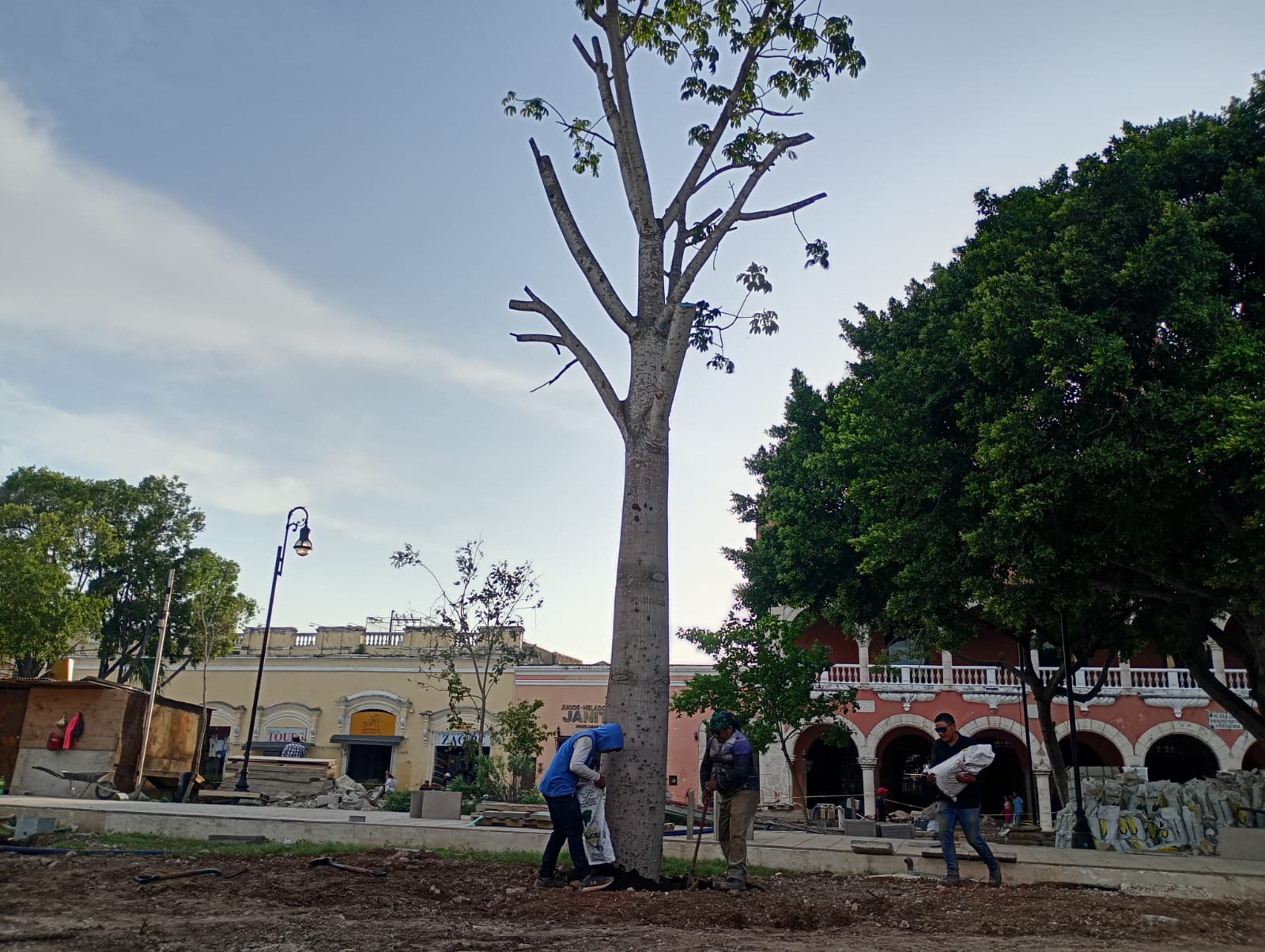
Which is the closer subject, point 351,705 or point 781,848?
point 781,848

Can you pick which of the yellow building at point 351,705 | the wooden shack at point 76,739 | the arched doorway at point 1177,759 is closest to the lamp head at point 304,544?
the wooden shack at point 76,739

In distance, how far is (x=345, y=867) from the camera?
7.32 metres

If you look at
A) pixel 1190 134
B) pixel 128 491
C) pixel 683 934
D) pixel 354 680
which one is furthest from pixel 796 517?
pixel 128 491

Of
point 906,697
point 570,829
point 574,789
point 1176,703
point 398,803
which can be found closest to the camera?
point 570,829

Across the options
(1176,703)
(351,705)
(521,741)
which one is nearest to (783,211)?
(521,741)

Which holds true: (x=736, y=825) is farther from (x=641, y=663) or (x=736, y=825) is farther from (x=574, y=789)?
(x=641, y=663)

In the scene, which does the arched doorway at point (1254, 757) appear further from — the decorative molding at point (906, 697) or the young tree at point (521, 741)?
the young tree at point (521, 741)

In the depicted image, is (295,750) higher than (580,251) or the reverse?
the reverse

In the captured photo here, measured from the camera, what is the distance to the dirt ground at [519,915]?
4.81 m

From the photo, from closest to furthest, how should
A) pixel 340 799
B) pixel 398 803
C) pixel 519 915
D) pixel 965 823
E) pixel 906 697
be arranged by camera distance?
pixel 519 915 → pixel 965 823 → pixel 398 803 → pixel 340 799 → pixel 906 697

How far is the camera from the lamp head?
2177 cm

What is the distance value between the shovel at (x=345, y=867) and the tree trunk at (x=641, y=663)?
1850 mm

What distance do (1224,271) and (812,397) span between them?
37.7 ft

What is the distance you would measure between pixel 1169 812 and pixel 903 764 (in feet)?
53.2
